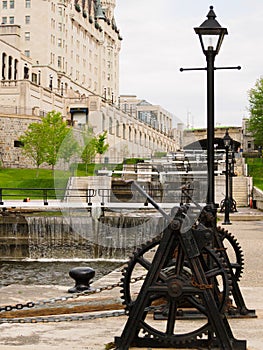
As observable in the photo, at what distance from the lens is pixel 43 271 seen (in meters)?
22.2

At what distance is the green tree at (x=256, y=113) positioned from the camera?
7594cm

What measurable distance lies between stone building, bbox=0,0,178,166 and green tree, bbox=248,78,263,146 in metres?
17.7

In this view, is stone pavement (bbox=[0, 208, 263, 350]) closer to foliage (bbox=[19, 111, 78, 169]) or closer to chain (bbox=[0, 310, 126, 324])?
chain (bbox=[0, 310, 126, 324])

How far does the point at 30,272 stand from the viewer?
72.4 ft

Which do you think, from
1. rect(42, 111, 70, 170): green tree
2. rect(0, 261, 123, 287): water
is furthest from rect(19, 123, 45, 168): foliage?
rect(0, 261, 123, 287): water

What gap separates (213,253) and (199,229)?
348mm

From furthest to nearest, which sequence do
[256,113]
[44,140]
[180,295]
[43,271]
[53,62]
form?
1. [53,62]
2. [256,113]
3. [44,140]
4. [43,271]
5. [180,295]

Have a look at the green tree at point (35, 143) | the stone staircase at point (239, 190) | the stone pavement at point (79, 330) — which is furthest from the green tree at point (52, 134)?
the stone pavement at point (79, 330)

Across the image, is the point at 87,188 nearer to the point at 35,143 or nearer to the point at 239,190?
the point at 239,190

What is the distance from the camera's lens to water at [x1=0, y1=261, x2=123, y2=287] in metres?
19.5

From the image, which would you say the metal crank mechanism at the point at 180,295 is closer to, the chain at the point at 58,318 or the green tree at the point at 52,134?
the chain at the point at 58,318

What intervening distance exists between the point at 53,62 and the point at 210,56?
95913 mm

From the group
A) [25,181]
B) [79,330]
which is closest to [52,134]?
[25,181]

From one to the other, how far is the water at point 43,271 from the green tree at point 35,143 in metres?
38.3
